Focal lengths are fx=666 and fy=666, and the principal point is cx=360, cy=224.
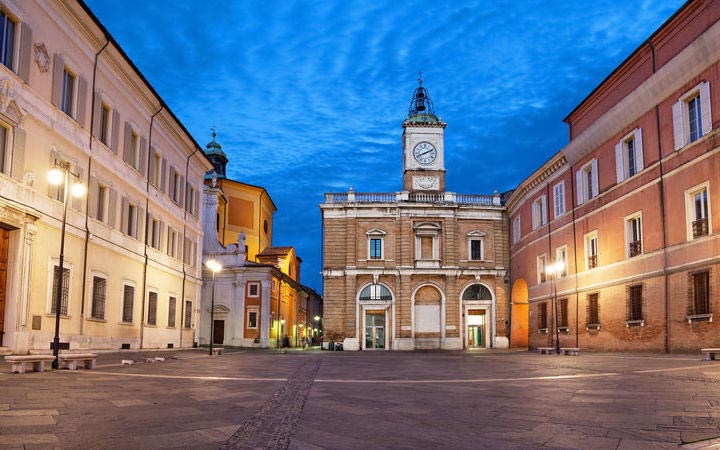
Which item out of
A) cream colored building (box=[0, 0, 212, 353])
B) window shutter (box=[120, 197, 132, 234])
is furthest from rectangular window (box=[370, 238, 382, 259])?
window shutter (box=[120, 197, 132, 234])

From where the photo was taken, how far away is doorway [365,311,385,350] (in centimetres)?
5147

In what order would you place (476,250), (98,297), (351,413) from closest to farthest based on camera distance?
(351,413) < (98,297) < (476,250)

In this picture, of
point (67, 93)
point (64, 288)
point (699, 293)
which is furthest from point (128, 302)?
point (699, 293)

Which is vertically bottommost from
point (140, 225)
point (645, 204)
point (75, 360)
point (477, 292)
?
point (75, 360)

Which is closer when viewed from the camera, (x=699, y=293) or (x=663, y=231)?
(x=699, y=293)

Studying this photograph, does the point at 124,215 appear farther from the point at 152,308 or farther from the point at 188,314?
the point at 188,314

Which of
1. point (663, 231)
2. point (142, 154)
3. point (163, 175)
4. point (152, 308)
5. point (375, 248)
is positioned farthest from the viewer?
point (375, 248)

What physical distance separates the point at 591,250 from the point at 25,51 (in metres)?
26.3

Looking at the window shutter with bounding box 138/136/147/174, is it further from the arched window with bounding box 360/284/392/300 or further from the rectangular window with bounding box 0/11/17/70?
the arched window with bounding box 360/284/392/300

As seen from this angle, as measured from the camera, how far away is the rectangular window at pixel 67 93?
856 inches

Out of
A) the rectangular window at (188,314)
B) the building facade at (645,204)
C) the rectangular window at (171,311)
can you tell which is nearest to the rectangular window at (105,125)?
the rectangular window at (171,311)

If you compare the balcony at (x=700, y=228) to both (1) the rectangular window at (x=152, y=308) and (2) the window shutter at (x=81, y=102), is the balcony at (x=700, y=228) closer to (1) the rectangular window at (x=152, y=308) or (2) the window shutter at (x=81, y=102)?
(2) the window shutter at (x=81, y=102)

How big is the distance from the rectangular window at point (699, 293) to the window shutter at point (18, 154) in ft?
71.7

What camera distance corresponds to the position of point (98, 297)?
981 inches
